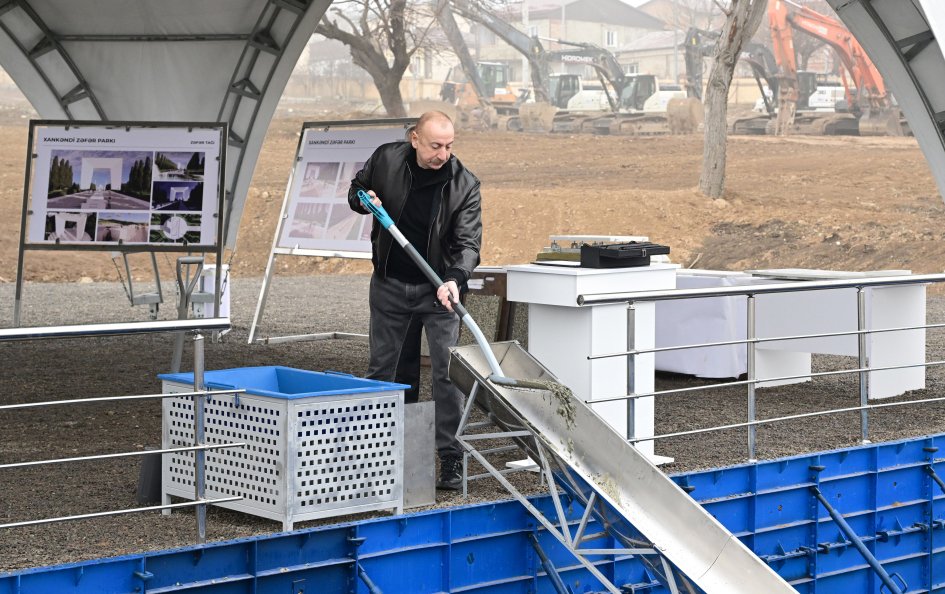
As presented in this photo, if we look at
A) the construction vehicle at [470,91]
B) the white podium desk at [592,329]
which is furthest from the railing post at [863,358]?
the construction vehicle at [470,91]

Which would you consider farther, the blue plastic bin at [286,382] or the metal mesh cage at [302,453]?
the blue plastic bin at [286,382]

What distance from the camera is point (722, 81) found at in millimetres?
24812

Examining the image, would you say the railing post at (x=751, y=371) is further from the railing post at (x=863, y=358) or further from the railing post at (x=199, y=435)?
the railing post at (x=199, y=435)

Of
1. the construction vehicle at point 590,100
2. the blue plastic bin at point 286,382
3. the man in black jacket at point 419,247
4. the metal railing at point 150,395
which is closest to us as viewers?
the metal railing at point 150,395

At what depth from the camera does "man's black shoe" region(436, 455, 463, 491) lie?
5.80 metres

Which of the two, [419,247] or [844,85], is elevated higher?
[844,85]

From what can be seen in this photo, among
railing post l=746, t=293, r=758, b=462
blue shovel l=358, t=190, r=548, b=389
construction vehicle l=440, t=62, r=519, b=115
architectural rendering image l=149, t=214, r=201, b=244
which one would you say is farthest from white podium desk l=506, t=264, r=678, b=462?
construction vehicle l=440, t=62, r=519, b=115

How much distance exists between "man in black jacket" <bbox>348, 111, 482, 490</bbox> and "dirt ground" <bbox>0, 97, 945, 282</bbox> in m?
17.0

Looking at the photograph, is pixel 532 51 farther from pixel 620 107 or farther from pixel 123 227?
pixel 123 227

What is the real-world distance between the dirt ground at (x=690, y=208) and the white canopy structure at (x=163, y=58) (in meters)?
11.3

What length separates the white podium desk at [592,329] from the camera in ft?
20.0

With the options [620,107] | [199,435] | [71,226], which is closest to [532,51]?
[620,107]

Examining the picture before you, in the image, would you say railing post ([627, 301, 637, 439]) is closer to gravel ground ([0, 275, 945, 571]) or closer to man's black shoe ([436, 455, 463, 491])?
gravel ground ([0, 275, 945, 571])

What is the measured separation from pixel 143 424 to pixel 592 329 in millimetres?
3098
